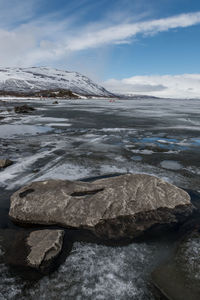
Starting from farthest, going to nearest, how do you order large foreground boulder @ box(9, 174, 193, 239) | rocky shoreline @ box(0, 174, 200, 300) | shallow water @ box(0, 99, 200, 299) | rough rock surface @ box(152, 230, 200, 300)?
large foreground boulder @ box(9, 174, 193, 239) → rocky shoreline @ box(0, 174, 200, 300) → shallow water @ box(0, 99, 200, 299) → rough rock surface @ box(152, 230, 200, 300)

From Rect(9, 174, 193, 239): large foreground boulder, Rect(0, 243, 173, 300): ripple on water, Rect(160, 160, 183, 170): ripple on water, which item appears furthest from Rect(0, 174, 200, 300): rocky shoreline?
Rect(160, 160, 183, 170): ripple on water

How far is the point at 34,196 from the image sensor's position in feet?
18.6

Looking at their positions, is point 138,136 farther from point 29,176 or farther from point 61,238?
point 61,238

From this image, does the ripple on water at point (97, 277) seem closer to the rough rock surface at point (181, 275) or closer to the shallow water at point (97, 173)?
the shallow water at point (97, 173)

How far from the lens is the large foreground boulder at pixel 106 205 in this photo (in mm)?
4988

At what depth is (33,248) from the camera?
13.4 ft

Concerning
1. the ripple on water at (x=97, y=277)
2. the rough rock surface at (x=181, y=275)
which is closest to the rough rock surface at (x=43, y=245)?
the ripple on water at (x=97, y=277)

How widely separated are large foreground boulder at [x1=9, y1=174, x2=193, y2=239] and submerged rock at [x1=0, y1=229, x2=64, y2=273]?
561mm

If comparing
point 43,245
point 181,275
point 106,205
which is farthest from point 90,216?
point 181,275

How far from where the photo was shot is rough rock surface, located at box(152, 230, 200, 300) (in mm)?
3249

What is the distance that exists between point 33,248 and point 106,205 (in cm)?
194

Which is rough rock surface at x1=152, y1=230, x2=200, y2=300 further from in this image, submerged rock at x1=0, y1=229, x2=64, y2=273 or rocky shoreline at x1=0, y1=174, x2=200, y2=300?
submerged rock at x1=0, y1=229, x2=64, y2=273

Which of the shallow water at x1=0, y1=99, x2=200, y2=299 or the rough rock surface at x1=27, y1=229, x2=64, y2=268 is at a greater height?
the rough rock surface at x1=27, y1=229, x2=64, y2=268

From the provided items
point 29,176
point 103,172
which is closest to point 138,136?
point 103,172
